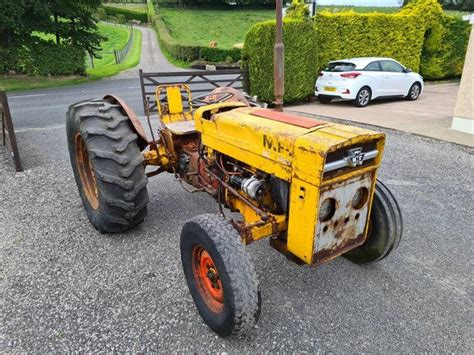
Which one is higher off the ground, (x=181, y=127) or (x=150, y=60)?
(x=181, y=127)

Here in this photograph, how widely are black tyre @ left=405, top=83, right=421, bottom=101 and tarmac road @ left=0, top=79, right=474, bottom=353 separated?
7997mm

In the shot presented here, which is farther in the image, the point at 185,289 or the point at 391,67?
the point at 391,67

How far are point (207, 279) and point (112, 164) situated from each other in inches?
52.5

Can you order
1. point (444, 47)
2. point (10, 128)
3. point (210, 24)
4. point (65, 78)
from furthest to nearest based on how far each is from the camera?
point (210, 24), point (65, 78), point (444, 47), point (10, 128)

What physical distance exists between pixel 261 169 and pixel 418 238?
1.95 metres

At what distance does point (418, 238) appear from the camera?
3.38 metres

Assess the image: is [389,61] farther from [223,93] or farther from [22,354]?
[22,354]

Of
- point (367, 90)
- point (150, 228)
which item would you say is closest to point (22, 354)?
point (150, 228)

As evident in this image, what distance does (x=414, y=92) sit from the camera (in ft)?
37.6

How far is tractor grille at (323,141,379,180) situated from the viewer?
2.02 metres

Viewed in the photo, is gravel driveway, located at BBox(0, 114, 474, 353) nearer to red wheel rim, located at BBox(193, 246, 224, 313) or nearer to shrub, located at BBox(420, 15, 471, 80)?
red wheel rim, located at BBox(193, 246, 224, 313)

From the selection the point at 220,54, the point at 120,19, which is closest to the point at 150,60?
the point at 220,54

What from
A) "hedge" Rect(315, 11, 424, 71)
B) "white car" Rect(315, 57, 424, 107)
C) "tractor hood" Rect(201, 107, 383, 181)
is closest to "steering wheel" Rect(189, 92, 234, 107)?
"tractor hood" Rect(201, 107, 383, 181)

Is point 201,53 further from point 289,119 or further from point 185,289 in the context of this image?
point 185,289
